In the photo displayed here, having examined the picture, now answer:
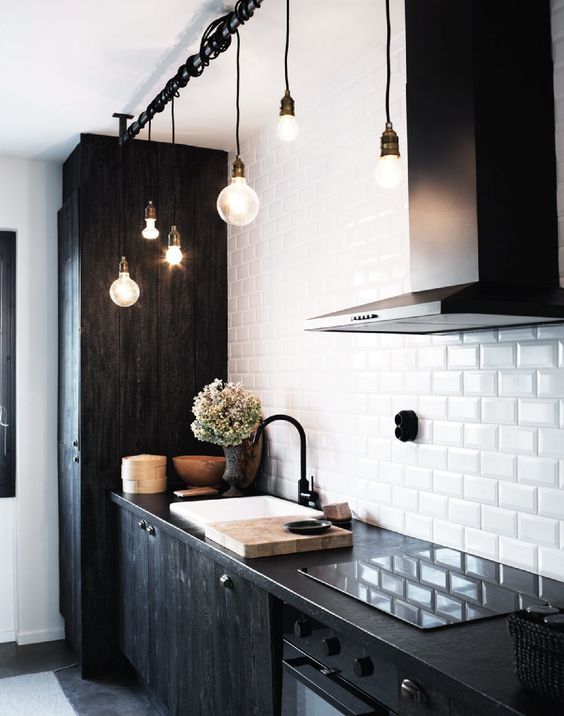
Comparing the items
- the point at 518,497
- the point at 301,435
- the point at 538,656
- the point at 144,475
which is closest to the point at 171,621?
the point at 144,475

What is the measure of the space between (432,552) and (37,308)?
118 inches

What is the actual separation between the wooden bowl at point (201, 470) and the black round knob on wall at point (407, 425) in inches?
53.8

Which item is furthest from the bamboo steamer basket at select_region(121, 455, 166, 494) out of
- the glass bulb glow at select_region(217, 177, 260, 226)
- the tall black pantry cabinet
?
the glass bulb glow at select_region(217, 177, 260, 226)

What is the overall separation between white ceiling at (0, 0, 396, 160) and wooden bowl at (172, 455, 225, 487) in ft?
5.66

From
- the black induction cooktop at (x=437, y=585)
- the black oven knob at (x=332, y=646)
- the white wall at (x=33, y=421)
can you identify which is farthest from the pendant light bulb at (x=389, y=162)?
the white wall at (x=33, y=421)

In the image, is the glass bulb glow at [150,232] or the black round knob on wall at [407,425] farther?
the glass bulb glow at [150,232]

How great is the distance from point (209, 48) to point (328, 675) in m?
2.11

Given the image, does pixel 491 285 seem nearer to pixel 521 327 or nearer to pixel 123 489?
pixel 521 327

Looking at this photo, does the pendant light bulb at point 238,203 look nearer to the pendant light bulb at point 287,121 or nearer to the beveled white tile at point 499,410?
the pendant light bulb at point 287,121

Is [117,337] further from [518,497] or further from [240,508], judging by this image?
[518,497]

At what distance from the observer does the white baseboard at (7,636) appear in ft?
14.8

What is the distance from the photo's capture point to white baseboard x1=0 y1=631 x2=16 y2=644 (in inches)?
177

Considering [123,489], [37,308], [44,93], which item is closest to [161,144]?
[44,93]

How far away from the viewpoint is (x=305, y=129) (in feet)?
11.6
